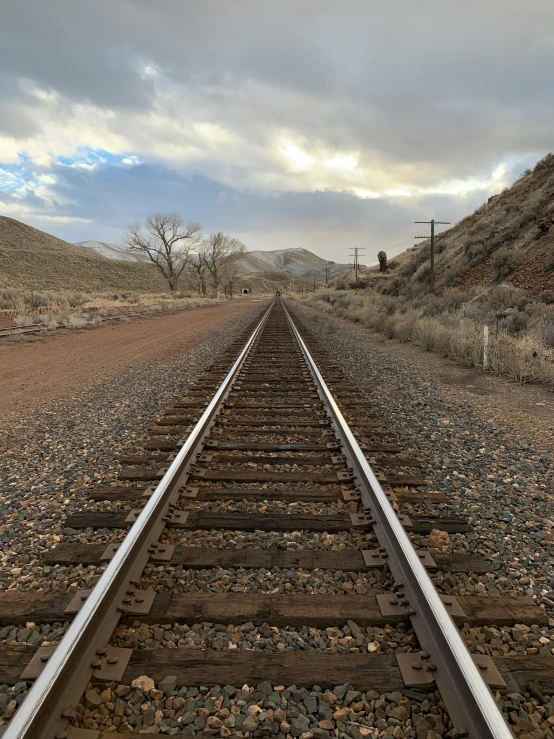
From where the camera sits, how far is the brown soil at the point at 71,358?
7.86 m

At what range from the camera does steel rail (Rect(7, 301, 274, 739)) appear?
167 cm

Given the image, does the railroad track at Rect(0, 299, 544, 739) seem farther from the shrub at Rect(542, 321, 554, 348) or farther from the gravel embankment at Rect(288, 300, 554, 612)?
the shrub at Rect(542, 321, 554, 348)

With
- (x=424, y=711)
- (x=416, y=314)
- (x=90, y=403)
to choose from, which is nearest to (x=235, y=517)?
(x=424, y=711)

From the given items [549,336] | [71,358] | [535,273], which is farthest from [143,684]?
[535,273]

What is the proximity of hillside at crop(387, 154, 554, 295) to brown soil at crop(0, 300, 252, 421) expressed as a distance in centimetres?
1552

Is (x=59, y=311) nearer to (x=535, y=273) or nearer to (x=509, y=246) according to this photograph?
(x=535, y=273)

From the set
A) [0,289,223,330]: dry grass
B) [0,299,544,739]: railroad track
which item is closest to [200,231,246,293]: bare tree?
[0,289,223,330]: dry grass

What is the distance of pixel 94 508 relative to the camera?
3.62m

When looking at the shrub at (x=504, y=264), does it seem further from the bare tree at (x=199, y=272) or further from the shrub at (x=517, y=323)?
the bare tree at (x=199, y=272)

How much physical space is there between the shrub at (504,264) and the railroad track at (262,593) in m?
22.4

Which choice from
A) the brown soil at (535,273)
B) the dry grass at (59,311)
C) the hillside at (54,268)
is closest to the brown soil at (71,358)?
the dry grass at (59,311)

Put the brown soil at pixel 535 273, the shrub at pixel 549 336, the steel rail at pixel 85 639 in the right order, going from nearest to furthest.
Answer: the steel rail at pixel 85 639 → the shrub at pixel 549 336 → the brown soil at pixel 535 273

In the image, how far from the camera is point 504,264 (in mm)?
24672

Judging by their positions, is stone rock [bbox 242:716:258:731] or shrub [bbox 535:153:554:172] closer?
stone rock [bbox 242:716:258:731]
